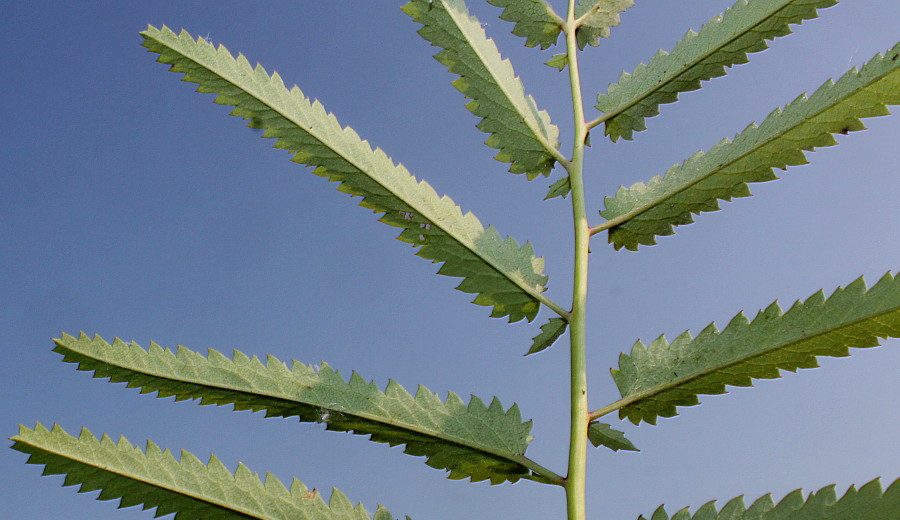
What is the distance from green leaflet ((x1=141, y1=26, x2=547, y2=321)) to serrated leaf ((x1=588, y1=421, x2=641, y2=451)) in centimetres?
35

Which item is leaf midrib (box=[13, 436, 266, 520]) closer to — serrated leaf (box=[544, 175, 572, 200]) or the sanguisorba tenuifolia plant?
the sanguisorba tenuifolia plant

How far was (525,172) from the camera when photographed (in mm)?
2074

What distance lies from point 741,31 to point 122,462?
1.84 m

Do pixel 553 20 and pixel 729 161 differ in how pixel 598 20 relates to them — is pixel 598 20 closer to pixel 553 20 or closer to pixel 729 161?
pixel 553 20

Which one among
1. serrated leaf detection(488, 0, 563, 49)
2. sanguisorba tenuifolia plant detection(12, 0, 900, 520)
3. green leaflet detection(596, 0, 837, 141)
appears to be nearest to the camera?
sanguisorba tenuifolia plant detection(12, 0, 900, 520)

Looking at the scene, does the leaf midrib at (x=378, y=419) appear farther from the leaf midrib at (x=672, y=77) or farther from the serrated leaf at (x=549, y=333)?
the leaf midrib at (x=672, y=77)

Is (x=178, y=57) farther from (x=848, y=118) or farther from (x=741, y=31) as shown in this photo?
(x=848, y=118)

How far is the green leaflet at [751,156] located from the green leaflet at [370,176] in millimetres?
301

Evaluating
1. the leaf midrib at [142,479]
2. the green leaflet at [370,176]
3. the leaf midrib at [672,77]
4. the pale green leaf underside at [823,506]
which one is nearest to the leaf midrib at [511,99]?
the leaf midrib at [672,77]

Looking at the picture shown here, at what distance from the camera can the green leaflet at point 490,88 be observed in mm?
2014

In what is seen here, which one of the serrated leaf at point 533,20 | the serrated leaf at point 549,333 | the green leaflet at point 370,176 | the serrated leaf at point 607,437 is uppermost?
the serrated leaf at point 533,20

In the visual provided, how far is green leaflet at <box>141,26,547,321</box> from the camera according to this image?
1784mm

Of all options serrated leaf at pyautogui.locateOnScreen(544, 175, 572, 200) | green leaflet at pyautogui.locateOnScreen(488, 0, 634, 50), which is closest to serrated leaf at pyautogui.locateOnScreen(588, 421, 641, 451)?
serrated leaf at pyautogui.locateOnScreen(544, 175, 572, 200)

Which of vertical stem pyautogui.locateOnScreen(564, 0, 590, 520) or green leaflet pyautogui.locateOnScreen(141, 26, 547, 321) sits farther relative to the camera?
green leaflet pyautogui.locateOnScreen(141, 26, 547, 321)
